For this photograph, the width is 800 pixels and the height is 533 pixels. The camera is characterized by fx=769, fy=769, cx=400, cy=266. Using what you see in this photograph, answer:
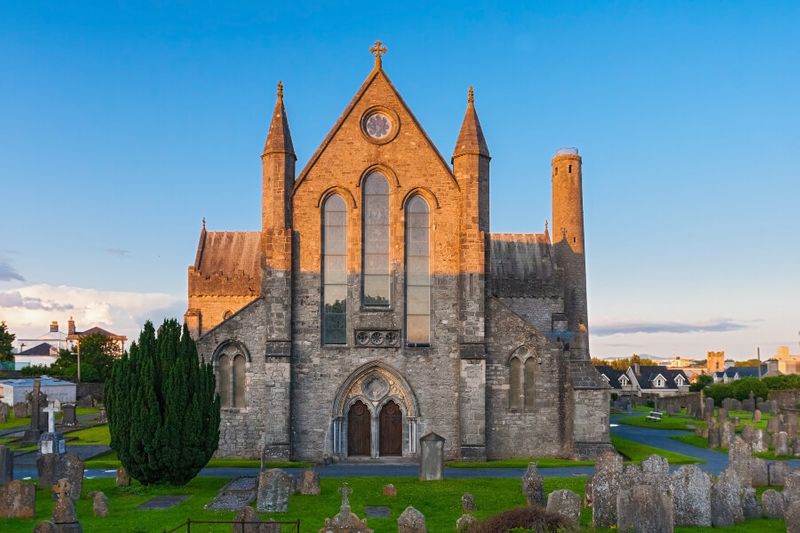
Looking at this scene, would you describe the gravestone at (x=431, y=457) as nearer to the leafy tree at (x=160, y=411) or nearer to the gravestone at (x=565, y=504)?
the leafy tree at (x=160, y=411)

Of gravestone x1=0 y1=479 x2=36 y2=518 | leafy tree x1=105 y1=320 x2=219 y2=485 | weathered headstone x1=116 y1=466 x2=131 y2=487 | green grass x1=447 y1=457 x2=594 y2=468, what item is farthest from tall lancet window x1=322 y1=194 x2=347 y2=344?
gravestone x1=0 y1=479 x2=36 y2=518

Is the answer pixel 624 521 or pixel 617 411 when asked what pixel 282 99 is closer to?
pixel 624 521

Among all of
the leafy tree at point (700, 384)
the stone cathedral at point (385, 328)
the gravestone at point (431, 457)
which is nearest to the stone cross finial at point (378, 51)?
the stone cathedral at point (385, 328)

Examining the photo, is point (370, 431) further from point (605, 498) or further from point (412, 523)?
point (412, 523)

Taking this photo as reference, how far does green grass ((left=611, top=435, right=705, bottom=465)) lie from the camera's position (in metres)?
29.8

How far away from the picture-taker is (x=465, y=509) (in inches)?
731

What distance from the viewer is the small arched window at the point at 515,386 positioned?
99.0ft

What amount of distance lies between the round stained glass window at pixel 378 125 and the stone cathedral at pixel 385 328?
0.05 meters

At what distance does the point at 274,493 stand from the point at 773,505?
38.6ft

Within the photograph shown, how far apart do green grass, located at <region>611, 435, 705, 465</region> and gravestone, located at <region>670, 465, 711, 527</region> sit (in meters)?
11.8

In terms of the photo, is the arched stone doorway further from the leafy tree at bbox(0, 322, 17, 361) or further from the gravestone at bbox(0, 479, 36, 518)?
the leafy tree at bbox(0, 322, 17, 361)

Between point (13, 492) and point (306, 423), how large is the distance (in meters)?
12.8

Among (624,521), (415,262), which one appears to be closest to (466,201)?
(415,262)

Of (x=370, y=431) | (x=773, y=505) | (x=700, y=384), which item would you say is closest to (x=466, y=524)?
(x=773, y=505)
